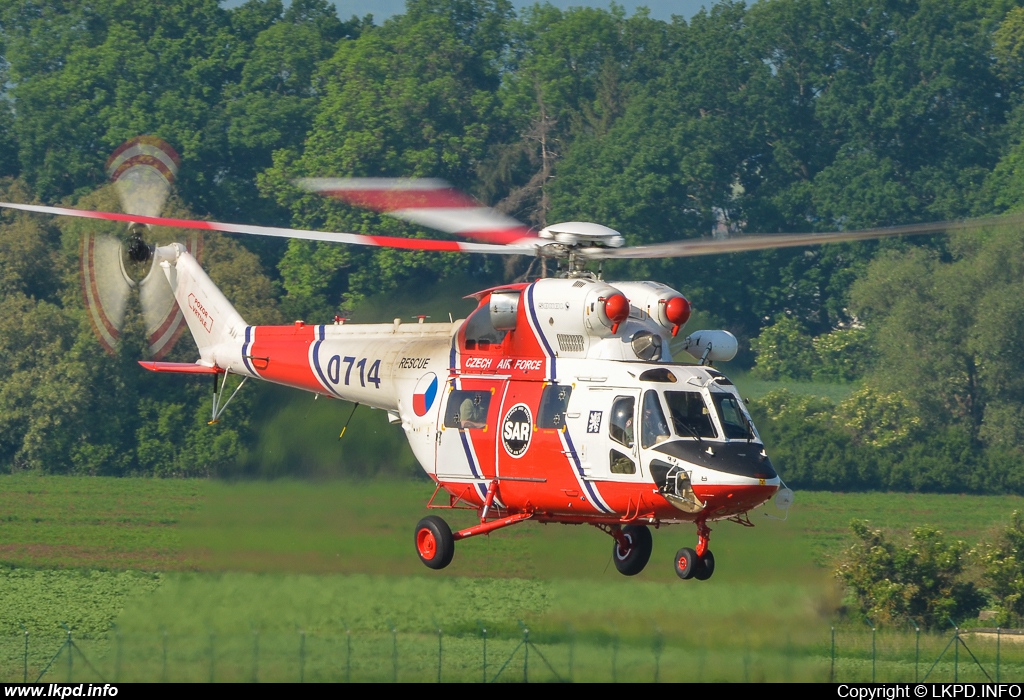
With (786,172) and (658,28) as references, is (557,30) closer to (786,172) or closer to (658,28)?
(658,28)

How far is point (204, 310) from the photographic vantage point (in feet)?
79.4

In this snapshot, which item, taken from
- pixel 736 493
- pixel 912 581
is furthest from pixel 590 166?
pixel 736 493

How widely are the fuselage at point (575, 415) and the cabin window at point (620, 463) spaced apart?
0.01m

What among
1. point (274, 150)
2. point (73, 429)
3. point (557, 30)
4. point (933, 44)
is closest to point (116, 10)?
point (274, 150)

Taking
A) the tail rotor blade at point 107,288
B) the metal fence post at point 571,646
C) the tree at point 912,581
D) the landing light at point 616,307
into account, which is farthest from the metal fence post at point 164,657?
the tree at point 912,581

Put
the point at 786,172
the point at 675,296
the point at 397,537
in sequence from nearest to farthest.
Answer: the point at 675,296 → the point at 397,537 → the point at 786,172

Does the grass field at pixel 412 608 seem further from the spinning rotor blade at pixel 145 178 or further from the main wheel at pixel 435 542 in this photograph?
the spinning rotor blade at pixel 145 178

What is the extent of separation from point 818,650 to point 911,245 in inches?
1357

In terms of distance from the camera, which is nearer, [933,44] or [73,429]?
[73,429]

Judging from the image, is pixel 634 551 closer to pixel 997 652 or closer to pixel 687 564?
pixel 687 564

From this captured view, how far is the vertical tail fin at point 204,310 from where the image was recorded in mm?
23578

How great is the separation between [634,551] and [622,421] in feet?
9.28

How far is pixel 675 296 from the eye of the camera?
62.4 ft

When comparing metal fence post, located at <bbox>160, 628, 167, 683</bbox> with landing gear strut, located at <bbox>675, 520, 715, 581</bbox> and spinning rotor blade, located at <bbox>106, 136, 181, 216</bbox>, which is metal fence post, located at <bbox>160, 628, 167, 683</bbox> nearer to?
spinning rotor blade, located at <bbox>106, 136, 181, 216</bbox>
